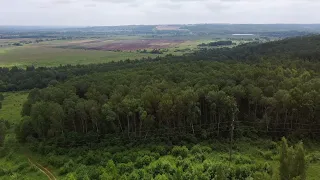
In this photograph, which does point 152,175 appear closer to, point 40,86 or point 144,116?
point 144,116

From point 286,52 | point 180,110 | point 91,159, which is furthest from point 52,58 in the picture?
point 91,159

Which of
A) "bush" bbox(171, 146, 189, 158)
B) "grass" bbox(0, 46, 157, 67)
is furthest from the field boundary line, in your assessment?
"grass" bbox(0, 46, 157, 67)

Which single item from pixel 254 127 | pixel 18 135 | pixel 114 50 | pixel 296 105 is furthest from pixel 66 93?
pixel 114 50

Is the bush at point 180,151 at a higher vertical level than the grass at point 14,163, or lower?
higher

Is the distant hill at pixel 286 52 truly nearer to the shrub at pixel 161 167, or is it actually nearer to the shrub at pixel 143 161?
the shrub at pixel 143 161

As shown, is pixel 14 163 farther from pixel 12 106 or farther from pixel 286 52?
pixel 286 52

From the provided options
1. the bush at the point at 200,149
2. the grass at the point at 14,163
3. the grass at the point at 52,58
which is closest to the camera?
the grass at the point at 14,163

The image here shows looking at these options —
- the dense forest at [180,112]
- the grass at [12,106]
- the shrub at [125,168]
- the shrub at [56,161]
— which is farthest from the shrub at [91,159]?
the grass at [12,106]

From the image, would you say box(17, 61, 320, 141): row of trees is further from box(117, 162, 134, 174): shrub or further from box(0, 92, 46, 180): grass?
box(117, 162, 134, 174): shrub
